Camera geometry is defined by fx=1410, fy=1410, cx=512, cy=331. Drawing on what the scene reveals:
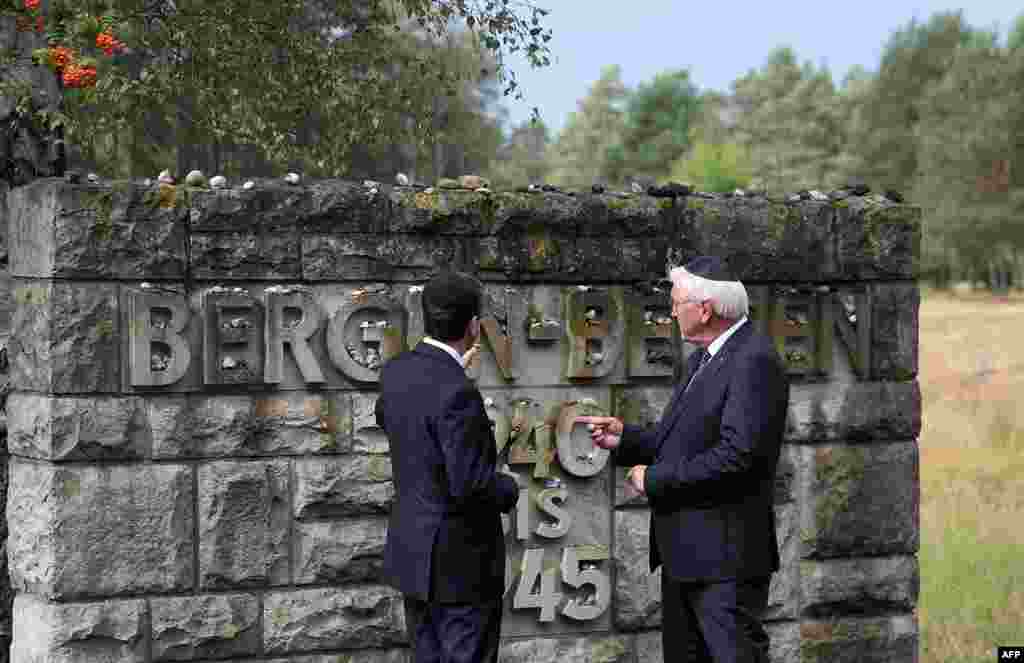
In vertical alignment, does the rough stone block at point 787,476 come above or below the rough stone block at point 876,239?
below

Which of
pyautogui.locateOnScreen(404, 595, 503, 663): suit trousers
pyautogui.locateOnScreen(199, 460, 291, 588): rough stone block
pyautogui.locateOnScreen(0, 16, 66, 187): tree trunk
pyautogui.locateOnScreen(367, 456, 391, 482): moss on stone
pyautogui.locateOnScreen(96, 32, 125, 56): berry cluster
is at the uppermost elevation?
pyautogui.locateOnScreen(96, 32, 125, 56): berry cluster

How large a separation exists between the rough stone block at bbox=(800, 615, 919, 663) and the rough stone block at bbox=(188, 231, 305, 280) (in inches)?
111

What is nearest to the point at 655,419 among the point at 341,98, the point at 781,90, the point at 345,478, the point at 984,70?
the point at 345,478

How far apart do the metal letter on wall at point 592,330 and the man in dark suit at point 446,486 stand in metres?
1.41

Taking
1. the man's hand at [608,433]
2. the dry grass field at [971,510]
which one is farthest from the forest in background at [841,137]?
the man's hand at [608,433]

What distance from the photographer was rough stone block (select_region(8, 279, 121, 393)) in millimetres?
5223

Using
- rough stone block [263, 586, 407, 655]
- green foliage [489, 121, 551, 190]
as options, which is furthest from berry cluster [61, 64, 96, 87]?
green foliage [489, 121, 551, 190]

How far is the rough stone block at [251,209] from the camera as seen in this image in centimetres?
544

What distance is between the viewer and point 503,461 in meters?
5.84

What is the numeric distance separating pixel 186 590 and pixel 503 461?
4.48 feet

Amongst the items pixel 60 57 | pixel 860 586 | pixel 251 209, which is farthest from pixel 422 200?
pixel 860 586

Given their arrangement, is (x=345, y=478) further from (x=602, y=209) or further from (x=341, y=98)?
(x=341, y=98)

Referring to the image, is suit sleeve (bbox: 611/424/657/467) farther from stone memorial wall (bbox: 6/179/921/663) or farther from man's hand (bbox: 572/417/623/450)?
stone memorial wall (bbox: 6/179/921/663)

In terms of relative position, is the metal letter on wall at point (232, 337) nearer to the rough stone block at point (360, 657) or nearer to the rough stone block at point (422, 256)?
the rough stone block at point (422, 256)
